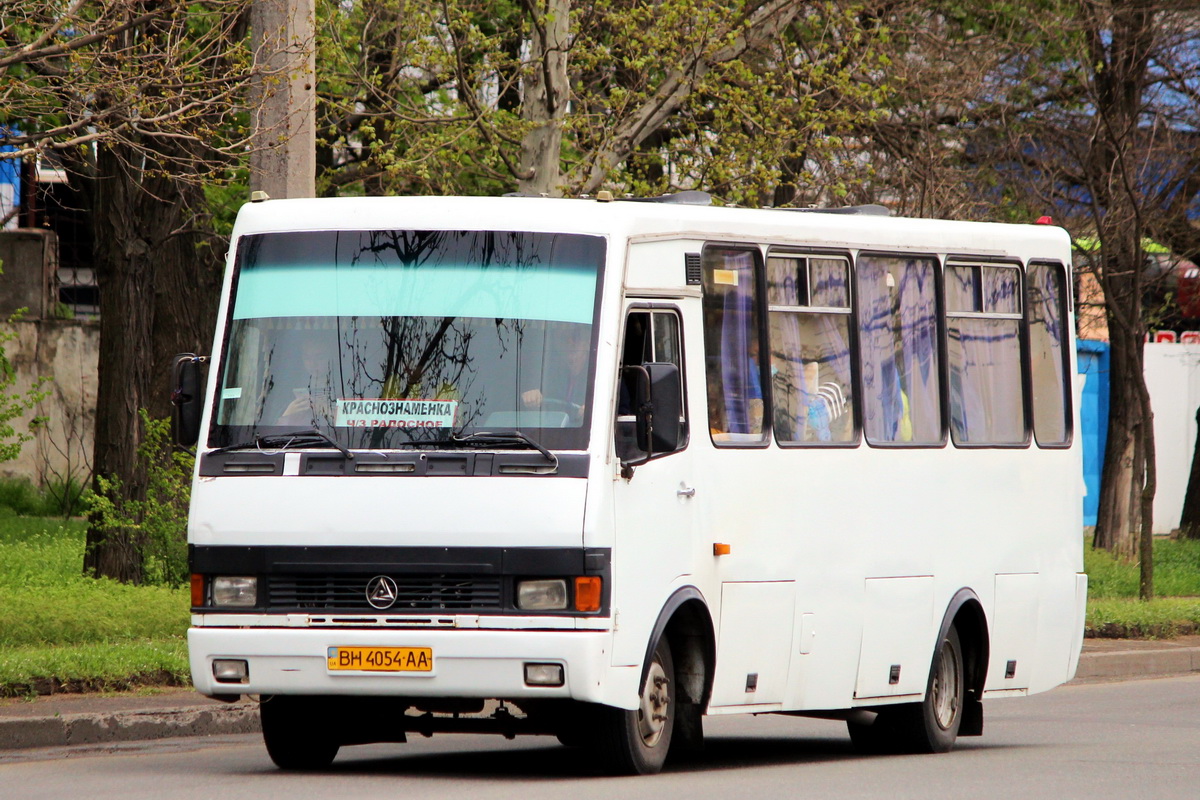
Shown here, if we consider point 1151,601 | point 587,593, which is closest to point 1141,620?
point 1151,601

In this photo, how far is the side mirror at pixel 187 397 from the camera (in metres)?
9.80

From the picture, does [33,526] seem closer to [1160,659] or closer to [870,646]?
[1160,659]

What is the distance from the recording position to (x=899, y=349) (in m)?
11.9

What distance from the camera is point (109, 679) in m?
12.9

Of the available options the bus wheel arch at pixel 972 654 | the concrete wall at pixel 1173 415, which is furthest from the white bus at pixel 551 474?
the concrete wall at pixel 1173 415

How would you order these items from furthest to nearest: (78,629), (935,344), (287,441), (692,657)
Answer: (78,629), (935,344), (692,657), (287,441)

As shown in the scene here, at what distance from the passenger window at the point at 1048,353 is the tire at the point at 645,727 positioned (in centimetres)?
403

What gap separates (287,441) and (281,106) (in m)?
4.65

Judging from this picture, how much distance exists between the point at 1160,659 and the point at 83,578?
9.63m

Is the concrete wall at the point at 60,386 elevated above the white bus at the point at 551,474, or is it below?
above

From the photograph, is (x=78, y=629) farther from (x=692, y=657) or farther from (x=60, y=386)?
(x=60, y=386)

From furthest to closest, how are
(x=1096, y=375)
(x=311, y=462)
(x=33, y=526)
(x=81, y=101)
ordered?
(x=1096, y=375), (x=33, y=526), (x=81, y=101), (x=311, y=462)

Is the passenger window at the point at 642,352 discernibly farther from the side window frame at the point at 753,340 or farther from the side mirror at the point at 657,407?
the side window frame at the point at 753,340

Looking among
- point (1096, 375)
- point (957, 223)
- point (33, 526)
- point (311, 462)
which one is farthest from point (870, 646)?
point (1096, 375)
